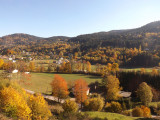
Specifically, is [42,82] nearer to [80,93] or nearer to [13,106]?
[80,93]

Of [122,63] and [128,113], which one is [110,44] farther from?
[128,113]

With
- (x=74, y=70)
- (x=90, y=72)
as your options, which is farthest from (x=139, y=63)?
(x=74, y=70)

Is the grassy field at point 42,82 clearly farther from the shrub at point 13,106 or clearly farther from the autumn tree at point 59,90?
the shrub at point 13,106

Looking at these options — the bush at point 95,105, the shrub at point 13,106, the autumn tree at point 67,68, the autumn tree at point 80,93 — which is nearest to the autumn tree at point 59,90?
the autumn tree at point 80,93

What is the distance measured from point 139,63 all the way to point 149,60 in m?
7.22

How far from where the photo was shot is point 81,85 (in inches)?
1073

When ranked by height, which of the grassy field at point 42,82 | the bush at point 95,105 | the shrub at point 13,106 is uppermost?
the shrub at point 13,106

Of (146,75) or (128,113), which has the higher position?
(146,75)

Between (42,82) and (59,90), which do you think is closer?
(59,90)

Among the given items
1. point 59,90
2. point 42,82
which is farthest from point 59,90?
point 42,82

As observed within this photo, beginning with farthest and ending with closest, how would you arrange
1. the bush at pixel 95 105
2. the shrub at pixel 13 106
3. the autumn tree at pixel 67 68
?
the autumn tree at pixel 67 68 < the bush at pixel 95 105 < the shrub at pixel 13 106

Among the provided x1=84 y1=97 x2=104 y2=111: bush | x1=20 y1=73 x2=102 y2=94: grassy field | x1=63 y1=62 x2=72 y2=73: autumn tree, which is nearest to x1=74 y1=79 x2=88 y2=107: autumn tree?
x1=84 y1=97 x2=104 y2=111: bush

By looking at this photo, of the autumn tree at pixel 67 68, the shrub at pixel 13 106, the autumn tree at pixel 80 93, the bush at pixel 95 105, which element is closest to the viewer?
the shrub at pixel 13 106

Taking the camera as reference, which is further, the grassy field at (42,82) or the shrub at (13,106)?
the grassy field at (42,82)
